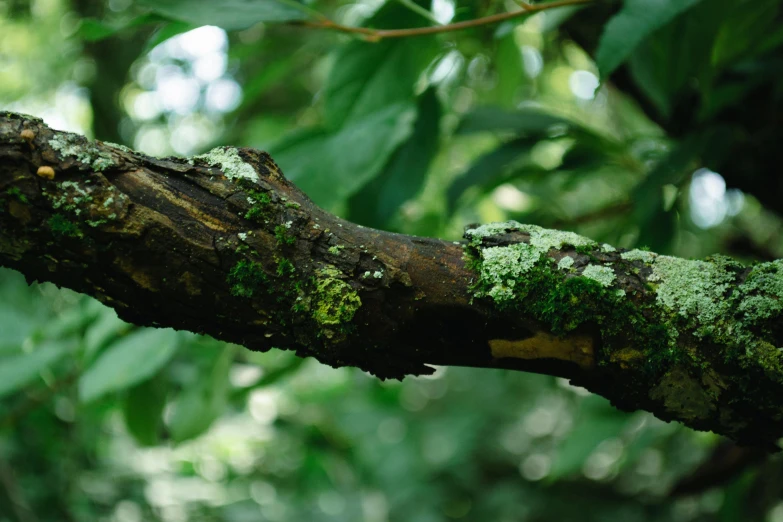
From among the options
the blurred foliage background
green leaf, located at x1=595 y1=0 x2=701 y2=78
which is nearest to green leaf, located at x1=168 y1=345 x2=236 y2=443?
the blurred foliage background

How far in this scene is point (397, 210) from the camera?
1274 millimetres

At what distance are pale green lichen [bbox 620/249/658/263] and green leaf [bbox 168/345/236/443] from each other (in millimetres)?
820

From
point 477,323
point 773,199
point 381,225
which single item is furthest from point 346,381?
point 477,323

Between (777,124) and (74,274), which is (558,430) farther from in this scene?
(74,274)

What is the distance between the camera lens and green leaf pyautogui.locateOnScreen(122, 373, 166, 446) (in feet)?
4.35

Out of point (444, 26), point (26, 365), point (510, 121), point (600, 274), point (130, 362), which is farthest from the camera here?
point (510, 121)

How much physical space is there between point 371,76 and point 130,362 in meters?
0.68

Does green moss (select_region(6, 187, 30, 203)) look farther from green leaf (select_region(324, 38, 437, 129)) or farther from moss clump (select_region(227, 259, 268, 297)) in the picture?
green leaf (select_region(324, 38, 437, 129))

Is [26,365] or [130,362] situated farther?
[26,365]

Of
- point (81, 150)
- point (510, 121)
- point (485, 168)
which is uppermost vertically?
point (510, 121)

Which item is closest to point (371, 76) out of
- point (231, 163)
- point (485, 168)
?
point (485, 168)

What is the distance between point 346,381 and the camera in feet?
7.50

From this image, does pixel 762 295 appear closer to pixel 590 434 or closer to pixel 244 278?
pixel 244 278

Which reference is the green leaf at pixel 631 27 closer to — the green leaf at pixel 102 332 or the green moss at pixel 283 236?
the green moss at pixel 283 236
